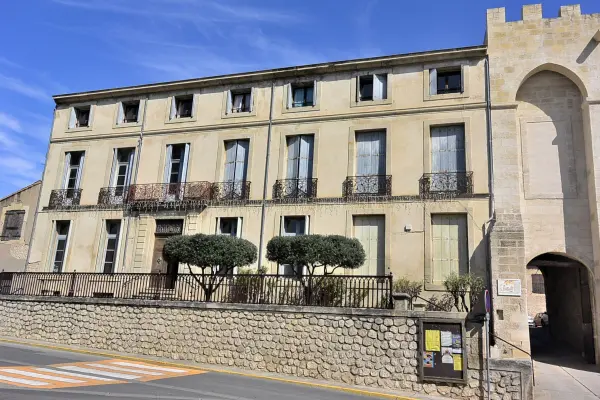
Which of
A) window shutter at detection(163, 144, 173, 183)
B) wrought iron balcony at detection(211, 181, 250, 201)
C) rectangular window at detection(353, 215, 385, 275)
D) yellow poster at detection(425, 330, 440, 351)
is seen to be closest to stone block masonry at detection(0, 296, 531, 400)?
yellow poster at detection(425, 330, 440, 351)

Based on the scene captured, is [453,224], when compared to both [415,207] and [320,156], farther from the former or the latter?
[320,156]

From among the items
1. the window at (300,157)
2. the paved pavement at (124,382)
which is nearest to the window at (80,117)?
the window at (300,157)

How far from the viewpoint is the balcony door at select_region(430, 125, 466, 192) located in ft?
50.4

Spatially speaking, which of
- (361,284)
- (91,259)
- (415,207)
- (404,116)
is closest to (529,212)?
(415,207)

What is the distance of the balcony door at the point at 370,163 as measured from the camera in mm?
16172

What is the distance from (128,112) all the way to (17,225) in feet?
27.7

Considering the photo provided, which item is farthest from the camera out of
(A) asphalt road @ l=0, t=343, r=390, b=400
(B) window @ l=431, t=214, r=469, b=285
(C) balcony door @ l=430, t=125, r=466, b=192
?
(C) balcony door @ l=430, t=125, r=466, b=192

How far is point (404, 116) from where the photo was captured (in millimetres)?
16406

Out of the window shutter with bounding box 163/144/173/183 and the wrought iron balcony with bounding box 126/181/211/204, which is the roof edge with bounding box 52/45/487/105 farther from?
the wrought iron balcony with bounding box 126/181/211/204

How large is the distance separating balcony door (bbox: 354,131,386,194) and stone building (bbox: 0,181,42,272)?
1575 cm

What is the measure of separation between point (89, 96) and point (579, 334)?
21997mm

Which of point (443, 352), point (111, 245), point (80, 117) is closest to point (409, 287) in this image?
point (443, 352)

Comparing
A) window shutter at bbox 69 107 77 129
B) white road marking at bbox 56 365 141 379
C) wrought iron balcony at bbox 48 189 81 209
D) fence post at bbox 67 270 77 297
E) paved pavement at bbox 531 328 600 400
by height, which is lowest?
white road marking at bbox 56 365 141 379

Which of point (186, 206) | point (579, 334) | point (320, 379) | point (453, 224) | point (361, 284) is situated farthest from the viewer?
point (186, 206)
